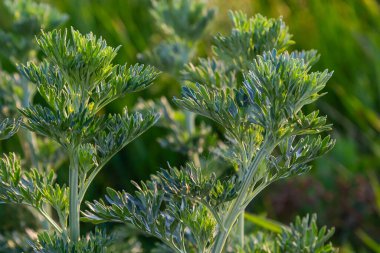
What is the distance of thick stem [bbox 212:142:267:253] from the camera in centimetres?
115

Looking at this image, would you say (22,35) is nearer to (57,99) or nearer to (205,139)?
(205,139)

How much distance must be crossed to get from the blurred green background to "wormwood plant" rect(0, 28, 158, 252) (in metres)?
1.32

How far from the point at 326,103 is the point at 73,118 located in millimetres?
2207

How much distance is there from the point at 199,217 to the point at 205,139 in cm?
69

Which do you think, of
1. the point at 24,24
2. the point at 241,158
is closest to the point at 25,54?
the point at 24,24

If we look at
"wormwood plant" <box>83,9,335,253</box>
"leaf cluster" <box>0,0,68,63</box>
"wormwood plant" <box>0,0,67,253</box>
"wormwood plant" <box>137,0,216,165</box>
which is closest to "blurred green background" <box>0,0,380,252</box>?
"wormwood plant" <box>137,0,216,165</box>

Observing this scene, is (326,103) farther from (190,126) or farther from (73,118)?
(73,118)

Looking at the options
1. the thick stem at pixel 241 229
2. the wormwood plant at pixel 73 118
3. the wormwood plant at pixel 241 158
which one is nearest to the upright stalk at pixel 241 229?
the thick stem at pixel 241 229

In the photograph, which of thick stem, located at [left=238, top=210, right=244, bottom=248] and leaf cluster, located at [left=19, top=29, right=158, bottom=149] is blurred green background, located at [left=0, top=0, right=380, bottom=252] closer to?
thick stem, located at [left=238, top=210, right=244, bottom=248]

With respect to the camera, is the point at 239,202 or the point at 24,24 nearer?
the point at 239,202

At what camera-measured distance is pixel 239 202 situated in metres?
1.17

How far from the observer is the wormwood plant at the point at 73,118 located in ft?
3.74

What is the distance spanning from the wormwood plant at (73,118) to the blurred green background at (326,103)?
1320 millimetres

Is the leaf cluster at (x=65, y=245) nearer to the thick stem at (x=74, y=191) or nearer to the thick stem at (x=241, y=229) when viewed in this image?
the thick stem at (x=74, y=191)
